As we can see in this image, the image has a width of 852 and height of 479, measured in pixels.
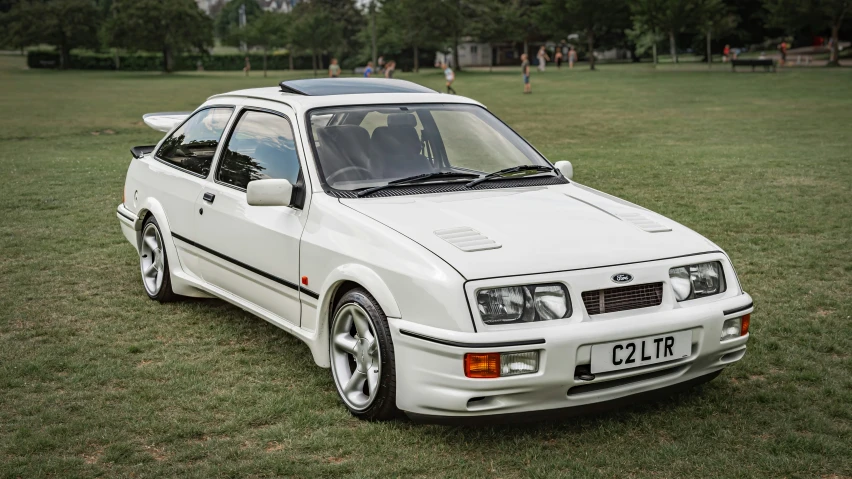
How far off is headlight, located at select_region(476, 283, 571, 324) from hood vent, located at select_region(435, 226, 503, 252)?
256 millimetres

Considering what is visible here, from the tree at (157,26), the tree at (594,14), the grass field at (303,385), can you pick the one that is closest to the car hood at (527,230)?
the grass field at (303,385)

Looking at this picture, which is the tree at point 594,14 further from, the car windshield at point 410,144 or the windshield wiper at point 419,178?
the windshield wiper at point 419,178

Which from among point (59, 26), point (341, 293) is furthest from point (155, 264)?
point (59, 26)

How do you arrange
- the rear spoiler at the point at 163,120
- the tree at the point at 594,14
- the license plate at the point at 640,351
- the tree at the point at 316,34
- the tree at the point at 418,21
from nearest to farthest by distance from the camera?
the license plate at the point at 640,351
the rear spoiler at the point at 163,120
the tree at the point at 594,14
the tree at the point at 418,21
the tree at the point at 316,34

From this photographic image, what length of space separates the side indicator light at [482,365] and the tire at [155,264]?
3276mm

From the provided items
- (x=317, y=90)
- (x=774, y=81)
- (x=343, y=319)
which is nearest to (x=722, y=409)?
(x=343, y=319)

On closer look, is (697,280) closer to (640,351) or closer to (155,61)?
(640,351)

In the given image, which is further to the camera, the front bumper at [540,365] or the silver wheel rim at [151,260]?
the silver wheel rim at [151,260]

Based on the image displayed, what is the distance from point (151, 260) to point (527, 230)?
12.0ft

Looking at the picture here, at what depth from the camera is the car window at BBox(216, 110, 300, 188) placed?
17.3 ft

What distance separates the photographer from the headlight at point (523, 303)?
3.95 metres

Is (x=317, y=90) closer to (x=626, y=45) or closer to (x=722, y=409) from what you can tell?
(x=722, y=409)

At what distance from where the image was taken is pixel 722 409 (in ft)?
15.2

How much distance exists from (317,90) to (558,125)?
19.5 meters
